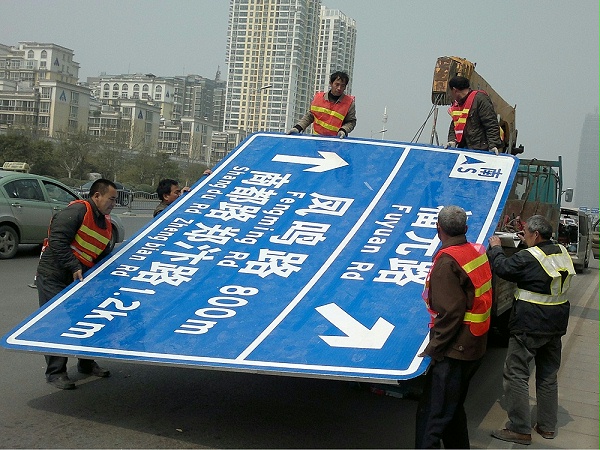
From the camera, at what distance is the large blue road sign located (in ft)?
16.0

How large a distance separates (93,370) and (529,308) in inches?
157

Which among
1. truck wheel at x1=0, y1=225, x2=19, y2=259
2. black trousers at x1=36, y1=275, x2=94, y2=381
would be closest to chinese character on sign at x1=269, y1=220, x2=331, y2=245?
black trousers at x1=36, y1=275, x2=94, y2=381

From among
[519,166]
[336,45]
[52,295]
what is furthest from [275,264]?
[336,45]

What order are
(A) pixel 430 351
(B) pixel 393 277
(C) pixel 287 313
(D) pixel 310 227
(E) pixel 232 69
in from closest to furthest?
(A) pixel 430 351, (C) pixel 287 313, (B) pixel 393 277, (D) pixel 310 227, (E) pixel 232 69

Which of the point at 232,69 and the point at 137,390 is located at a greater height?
the point at 232,69

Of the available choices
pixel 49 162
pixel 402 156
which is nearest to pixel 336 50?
pixel 49 162

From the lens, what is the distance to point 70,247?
5.99m

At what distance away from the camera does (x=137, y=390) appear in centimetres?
614

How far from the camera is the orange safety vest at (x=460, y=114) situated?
331 inches

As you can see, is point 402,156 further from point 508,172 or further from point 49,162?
point 49,162

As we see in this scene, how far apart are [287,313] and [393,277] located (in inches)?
38.6

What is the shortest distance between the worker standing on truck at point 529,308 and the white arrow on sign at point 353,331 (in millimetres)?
1047

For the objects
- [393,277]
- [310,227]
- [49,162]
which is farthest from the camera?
[49,162]

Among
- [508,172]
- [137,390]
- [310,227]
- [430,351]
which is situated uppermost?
[508,172]
